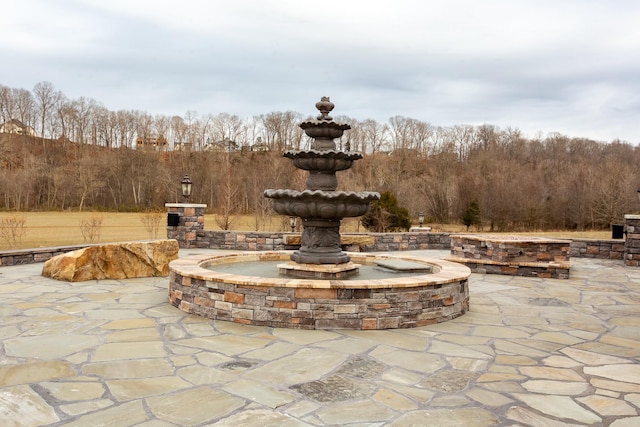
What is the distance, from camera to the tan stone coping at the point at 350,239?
1364 cm

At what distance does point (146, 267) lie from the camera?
8969 mm

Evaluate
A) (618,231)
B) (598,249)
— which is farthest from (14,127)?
(618,231)

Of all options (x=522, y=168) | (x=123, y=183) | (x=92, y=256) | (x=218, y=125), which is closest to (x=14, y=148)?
(x=123, y=183)

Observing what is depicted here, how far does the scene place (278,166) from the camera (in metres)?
31.2

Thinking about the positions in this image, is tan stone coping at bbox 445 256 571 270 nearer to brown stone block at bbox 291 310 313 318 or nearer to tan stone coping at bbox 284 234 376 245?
tan stone coping at bbox 284 234 376 245

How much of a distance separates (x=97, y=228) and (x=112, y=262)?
10895 mm

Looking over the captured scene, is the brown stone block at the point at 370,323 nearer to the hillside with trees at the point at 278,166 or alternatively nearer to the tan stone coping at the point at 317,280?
the tan stone coping at the point at 317,280

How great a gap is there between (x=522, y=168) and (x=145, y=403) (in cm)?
4235

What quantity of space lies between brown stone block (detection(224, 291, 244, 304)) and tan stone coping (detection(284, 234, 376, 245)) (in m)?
7.98

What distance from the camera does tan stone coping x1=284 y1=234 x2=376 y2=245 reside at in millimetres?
A: 13641

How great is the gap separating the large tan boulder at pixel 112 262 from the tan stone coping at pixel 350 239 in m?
4.81

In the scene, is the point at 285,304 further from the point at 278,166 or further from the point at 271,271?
the point at 278,166

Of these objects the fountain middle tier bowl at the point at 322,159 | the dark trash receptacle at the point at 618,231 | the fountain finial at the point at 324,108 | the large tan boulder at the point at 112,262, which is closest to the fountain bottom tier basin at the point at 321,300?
the fountain middle tier bowl at the point at 322,159

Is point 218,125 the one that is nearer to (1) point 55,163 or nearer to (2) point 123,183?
(2) point 123,183
